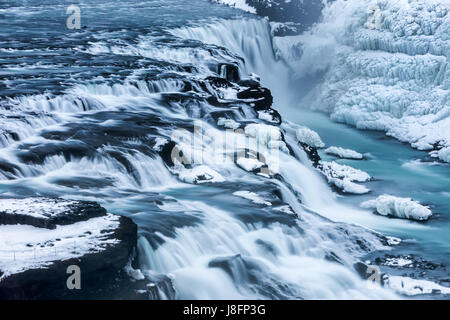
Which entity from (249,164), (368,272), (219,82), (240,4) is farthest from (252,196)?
(240,4)

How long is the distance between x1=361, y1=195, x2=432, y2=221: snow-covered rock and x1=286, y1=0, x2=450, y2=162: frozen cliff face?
16.3ft

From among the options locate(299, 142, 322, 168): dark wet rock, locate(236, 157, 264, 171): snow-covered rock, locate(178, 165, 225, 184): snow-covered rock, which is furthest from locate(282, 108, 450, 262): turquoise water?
locate(178, 165, 225, 184): snow-covered rock

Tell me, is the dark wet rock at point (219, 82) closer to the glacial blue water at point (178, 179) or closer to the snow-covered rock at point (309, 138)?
the glacial blue water at point (178, 179)

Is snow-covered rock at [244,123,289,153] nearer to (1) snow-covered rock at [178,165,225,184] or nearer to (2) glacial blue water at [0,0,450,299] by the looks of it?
(2) glacial blue water at [0,0,450,299]

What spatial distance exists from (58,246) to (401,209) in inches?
282

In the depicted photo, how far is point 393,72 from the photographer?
21469 mm

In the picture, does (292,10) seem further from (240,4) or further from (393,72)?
(393,72)

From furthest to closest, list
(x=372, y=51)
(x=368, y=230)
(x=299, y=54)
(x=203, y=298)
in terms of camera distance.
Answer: (x=299, y=54), (x=372, y=51), (x=368, y=230), (x=203, y=298)

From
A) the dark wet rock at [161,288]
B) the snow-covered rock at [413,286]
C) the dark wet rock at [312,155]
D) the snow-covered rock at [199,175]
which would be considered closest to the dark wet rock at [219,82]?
the dark wet rock at [312,155]

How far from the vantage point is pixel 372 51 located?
22953 mm

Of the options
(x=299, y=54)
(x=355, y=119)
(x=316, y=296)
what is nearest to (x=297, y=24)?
(x=299, y=54)
